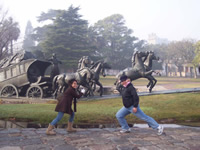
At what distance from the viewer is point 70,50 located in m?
31.0

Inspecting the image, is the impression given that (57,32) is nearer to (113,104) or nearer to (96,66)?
(96,66)

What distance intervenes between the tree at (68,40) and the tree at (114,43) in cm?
922

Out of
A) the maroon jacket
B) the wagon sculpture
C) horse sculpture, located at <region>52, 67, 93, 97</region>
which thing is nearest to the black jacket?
the maroon jacket

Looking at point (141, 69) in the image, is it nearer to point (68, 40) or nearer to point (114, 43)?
point (68, 40)

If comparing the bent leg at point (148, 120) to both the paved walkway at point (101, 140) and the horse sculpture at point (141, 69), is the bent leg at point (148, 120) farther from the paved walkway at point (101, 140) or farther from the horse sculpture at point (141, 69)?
the horse sculpture at point (141, 69)

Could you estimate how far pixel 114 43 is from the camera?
4709cm

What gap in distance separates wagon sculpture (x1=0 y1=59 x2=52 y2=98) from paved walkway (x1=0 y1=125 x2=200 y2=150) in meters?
8.44

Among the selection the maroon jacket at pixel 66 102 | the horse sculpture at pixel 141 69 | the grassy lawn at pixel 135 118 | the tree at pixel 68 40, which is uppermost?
the tree at pixel 68 40

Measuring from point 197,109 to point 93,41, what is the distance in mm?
36021

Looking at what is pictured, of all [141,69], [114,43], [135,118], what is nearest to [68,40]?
[114,43]

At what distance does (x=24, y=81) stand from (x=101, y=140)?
34.4ft

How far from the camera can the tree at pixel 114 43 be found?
44688 millimetres

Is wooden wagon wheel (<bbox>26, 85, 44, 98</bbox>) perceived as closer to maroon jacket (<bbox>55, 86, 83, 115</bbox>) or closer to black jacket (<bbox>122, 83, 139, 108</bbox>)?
maroon jacket (<bbox>55, 86, 83, 115</bbox>)

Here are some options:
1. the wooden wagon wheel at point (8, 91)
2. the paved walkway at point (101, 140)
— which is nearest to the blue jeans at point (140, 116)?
the paved walkway at point (101, 140)
